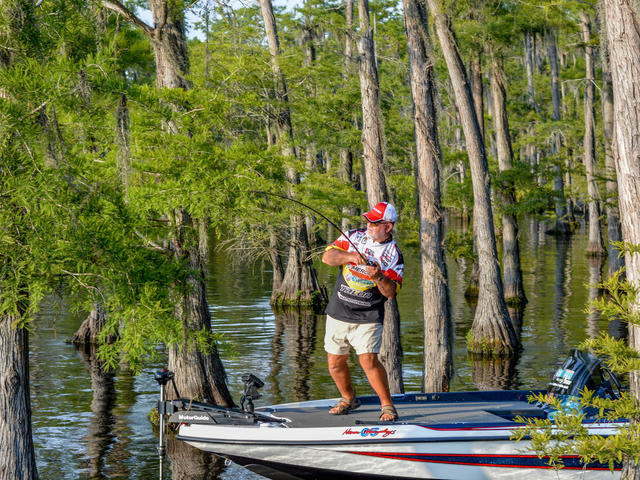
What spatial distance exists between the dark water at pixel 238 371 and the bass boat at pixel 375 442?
1153 millimetres

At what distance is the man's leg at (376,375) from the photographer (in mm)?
7770

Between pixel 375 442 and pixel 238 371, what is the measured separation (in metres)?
6.95

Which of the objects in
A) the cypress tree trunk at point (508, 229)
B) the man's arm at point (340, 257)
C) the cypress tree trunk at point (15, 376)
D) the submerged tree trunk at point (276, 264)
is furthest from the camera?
the submerged tree trunk at point (276, 264)

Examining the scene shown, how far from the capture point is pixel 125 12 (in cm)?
1044

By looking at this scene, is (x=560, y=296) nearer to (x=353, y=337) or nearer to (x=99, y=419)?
(x=99, y=419)

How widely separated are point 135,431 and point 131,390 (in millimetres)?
2533

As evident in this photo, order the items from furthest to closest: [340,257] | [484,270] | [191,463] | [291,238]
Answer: [291,238], [484,270], [191,463], [340,257]

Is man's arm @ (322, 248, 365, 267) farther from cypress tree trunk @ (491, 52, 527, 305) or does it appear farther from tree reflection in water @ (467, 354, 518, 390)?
cypress tree trunk @ (491, 52, 527, 305)

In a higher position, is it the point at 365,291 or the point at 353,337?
the point at 365,291

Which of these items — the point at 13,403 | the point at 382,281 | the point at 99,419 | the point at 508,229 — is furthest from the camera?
the point at 508,229

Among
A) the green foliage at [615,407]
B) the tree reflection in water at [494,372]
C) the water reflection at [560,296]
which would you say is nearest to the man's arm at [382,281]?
the green foliage at [615,407]

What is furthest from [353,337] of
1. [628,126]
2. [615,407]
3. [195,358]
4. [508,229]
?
[508,229]

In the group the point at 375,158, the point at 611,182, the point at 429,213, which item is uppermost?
the point at 611,182

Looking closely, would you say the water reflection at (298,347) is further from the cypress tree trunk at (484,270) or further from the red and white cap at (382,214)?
the red and white cap at (382,214)
